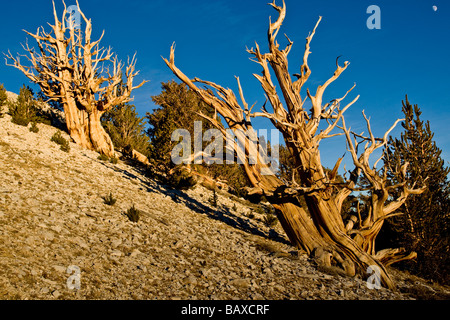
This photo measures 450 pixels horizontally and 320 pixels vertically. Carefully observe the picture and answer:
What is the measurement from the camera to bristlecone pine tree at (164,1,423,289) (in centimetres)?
702

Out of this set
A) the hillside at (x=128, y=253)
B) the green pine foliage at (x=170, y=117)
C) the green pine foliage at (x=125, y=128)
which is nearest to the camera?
the hillside at (x=128, y=253)

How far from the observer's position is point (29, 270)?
3799 millimetres

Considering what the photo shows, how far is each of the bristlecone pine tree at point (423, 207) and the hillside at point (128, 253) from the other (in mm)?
937

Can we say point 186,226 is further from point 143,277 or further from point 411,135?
point 411,135

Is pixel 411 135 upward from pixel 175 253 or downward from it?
upward

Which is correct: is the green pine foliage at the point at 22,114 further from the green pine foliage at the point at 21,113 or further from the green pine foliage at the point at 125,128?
the green pine foliage at the point at 125,128

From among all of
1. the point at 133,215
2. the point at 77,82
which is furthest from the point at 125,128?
the point at 133,215

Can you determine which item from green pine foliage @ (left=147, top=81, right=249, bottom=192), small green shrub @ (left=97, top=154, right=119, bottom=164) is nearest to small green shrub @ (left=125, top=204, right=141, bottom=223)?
green pine foliage @ (left=147, top=81, right=249, bottom=192)

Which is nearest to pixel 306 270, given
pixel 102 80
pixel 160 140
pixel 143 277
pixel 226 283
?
pixel 226 283

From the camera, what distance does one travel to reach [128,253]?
204 inches

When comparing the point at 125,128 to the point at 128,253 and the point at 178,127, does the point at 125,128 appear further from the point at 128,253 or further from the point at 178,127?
the point at 128,253

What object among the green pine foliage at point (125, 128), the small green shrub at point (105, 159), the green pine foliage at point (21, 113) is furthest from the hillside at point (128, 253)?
the green pine foliage at point (125, 128)

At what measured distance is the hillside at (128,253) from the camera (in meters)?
3.98

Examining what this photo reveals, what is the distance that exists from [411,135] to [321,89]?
147 inches
